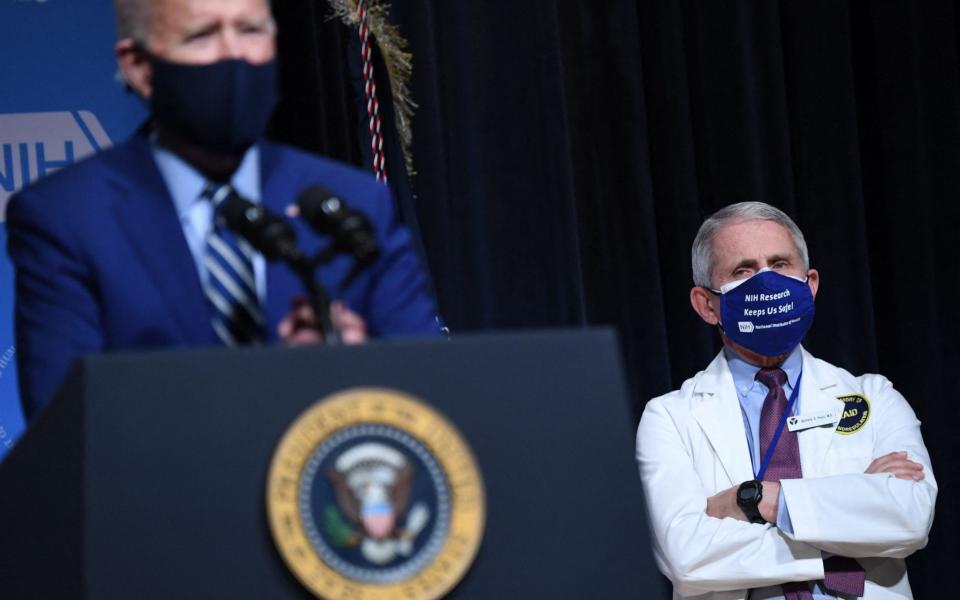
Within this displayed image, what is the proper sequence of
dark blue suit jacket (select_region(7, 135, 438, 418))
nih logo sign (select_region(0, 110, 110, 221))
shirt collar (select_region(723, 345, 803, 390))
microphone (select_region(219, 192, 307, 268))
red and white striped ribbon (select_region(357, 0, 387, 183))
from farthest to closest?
1. red and white striped ribbon (select_region(357, 0, 387, 183))
2. nih logo sign (select_region(0, 110, 110, 221))
3. shirt collar (select_region(723, 345, 803, 390))
4. dark blue suit jacket (select_region(7, 135, 438, 418))
5. microphone (select_region(219, 192, 307, 268))

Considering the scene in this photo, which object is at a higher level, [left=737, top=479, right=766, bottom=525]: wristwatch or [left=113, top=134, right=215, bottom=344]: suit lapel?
[left=113, top=134, right=215, bottom=344]: suit lapel

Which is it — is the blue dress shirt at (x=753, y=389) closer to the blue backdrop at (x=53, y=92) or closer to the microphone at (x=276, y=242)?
the blue backdrop at (x=53, y=92)

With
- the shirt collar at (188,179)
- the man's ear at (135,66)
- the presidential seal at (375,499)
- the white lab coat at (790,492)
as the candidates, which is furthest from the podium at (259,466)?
the white lab coat at (790,492)

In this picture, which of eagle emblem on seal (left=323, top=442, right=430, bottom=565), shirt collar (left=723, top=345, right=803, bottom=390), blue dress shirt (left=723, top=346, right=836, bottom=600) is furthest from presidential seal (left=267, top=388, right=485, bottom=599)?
shirt collar (left=723, top=345, right=803, bottom=390)

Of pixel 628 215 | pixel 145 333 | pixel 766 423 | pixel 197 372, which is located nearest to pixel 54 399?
pixel 197 372

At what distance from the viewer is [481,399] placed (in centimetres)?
133

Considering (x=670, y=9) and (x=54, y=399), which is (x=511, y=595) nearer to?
(x=54, y=399)

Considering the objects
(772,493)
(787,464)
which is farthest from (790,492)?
(787,464)

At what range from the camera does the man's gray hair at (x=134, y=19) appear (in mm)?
1581

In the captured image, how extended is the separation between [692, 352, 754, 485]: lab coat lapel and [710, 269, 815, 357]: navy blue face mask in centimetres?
14

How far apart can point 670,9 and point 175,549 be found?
3438 millimetres

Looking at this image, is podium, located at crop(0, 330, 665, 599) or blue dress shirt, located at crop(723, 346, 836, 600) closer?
podium, located at crop(0, 330, 665, 599)

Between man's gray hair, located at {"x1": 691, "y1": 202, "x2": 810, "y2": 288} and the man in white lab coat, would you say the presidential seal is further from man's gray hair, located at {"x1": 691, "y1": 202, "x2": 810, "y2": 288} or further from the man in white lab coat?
man's gray hair, located at {"x1": 691, "y1": 202, "x2": 810, "y2": 288}

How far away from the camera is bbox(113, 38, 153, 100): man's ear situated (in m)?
1.59
